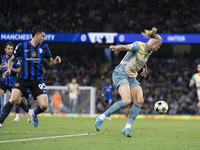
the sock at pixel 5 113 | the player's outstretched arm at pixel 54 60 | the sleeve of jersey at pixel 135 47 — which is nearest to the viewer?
the sleeve of jersey at pixel 135 47

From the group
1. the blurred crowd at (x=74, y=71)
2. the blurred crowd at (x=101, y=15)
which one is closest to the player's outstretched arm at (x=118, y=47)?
the blurred crowd at (x=101, y=15)

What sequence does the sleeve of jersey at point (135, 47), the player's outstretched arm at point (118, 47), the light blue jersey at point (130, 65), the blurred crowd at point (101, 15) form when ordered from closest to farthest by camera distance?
1. the player's outstretched arm at point (118, 47)
2. the sleeve of jersey at point (135, 47)
3. the light blue jersey at point (130, 65)
4. the blurred crowd at point (101, 15)

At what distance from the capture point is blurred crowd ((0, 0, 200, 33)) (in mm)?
27234

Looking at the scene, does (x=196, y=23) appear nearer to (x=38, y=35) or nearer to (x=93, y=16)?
(x=93, y=16)

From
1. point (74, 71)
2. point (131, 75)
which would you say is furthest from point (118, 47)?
point (74, 71)

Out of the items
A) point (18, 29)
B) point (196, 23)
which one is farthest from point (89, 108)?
point (196, 23)

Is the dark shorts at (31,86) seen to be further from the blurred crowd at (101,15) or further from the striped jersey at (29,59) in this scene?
the blurred crowd at (101,15)

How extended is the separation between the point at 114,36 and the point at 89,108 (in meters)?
5.76

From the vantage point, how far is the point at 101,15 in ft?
93.9

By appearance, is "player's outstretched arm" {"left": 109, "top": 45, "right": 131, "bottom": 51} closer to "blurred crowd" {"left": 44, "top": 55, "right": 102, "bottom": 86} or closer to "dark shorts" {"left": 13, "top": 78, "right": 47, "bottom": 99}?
"dark shorts" {"left": 13, "top": 78, "right": 47, "bottom": 99}

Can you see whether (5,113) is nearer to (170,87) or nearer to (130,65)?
(130,65)

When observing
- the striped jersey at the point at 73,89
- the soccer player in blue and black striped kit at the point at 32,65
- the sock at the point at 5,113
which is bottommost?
the sock at the point at 5,113

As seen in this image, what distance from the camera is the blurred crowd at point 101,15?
89.4 ft

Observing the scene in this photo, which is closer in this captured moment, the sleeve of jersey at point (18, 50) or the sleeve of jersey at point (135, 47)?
the sleeve of jersey at point (135, 47)
